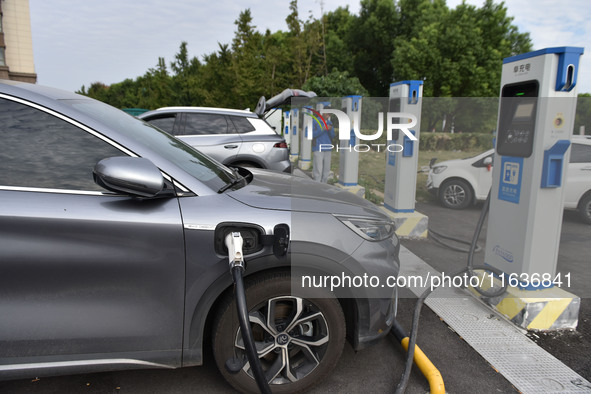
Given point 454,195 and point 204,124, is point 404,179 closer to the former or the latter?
point 454,195

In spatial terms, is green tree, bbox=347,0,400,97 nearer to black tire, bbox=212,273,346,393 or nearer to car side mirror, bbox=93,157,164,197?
black tire, bbox=212,273,346,393

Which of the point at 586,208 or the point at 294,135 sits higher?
the point at 294,135

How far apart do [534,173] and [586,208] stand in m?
4.34

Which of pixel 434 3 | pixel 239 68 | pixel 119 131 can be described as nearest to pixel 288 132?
pixel 239 68

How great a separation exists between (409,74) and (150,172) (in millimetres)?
31923

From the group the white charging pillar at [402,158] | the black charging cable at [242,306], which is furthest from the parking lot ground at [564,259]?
the black charging cable at [242,306]

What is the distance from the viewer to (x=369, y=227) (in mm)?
2514

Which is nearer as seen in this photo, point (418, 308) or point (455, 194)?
point (418, 308)

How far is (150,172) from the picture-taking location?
6.75 feet

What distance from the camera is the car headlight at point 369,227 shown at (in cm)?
244

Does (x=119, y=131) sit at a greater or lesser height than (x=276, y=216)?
greater

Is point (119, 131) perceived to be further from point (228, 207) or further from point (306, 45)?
point (306, 45)

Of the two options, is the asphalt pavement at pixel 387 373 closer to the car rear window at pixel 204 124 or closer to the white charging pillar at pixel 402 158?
the white charging pillar at pixel 402 158

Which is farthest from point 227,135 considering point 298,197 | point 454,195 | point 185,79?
point 185,79
